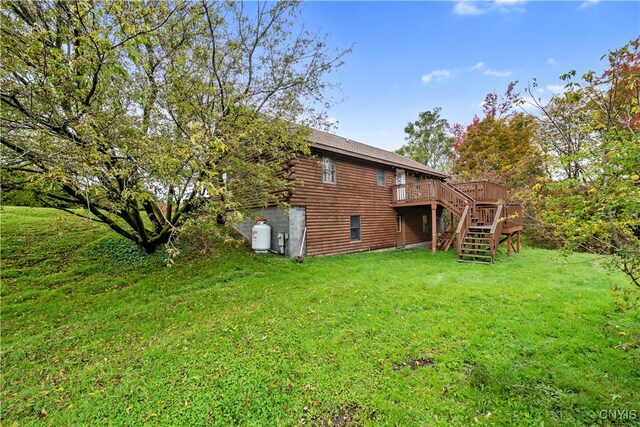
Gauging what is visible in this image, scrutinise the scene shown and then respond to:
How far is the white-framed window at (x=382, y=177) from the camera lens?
13102 millimetres

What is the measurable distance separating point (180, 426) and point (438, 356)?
3282 millimetres

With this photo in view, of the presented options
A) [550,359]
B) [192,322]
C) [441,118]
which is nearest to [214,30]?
[192,322]

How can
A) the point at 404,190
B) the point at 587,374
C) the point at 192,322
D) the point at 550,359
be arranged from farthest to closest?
1. the point at 404,190
2. the point at 192,322
3. the point at 550,359
4. the point at 587,374

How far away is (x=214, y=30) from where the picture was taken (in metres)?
6.22

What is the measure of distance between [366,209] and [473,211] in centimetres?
462

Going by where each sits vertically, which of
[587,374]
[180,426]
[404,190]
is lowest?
[180,426]

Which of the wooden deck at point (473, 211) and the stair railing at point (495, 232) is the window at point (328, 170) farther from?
the stair railing at point (495, 232)

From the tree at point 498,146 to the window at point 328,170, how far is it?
15.3 metres

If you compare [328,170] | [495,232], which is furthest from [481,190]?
[328,170]

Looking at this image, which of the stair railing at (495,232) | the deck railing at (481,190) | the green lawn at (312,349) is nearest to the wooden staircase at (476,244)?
the stair railing at (495,232)

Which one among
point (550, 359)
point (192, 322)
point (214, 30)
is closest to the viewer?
point (550, 359)

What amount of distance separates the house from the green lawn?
9.89 ft

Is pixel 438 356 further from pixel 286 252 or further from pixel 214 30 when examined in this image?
pixel 214 30

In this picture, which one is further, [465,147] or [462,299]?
[465,147]
